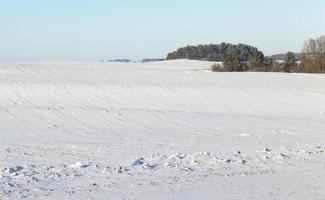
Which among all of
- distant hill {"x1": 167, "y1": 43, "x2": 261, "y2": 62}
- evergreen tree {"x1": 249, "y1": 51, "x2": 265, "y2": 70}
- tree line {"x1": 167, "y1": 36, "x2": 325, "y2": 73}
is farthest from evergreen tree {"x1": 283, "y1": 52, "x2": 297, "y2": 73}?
distant hill {"x1": 167, "y1": 43, "x2": 261, "y2": 62}

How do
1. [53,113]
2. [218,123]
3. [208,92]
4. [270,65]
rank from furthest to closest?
[270,65], [208,92], [53,113], [218,123]

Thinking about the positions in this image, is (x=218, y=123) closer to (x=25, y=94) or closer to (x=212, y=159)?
(x=212, y=159)

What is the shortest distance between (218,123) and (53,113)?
6.17 meters

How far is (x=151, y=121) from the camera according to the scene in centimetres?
1977

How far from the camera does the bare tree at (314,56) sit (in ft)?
286

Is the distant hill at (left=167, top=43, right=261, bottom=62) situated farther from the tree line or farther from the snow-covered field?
the snow-covered field

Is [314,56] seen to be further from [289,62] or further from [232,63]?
[232,63]

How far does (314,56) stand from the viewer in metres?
92.2

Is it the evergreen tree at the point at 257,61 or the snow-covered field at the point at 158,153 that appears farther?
the evergreen tree at the point at 257,61

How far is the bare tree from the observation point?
8719 cm

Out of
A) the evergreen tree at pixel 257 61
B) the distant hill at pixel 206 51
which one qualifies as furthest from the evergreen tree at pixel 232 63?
the distant hill at pixel 206 51

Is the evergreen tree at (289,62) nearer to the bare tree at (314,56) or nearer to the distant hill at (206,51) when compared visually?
the bare tree at (314,56)

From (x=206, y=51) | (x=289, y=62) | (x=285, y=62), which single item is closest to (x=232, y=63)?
(x=285, y=62)

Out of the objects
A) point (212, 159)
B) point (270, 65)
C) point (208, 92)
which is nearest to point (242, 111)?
point (208, 92)
